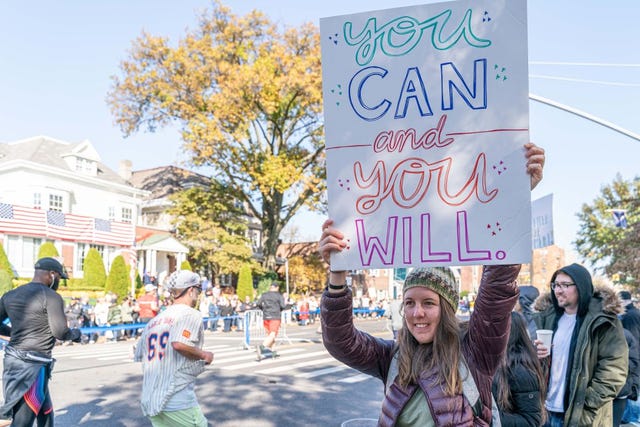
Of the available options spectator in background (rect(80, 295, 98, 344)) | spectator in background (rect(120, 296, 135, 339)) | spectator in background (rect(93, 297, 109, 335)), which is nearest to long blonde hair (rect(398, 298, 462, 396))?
spectator in background (rect(80, 295, 98, 344))

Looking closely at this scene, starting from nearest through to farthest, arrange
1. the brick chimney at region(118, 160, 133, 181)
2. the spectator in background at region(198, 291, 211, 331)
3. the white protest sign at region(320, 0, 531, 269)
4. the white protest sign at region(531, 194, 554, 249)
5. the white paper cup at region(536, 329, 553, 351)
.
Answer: the white protest sign at region(320, 0, 531, 269) < the white paper cup at region(536, 329, 553, 351) < the white protest sign at region(531, 194, 554, 249) < the spectator in background at region(198, 291, 211, 331) < the brick chimney at region(118, 160, 133, 181)

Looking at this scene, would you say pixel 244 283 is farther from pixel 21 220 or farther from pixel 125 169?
pixel 125 169

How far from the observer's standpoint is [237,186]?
34031 millimetres

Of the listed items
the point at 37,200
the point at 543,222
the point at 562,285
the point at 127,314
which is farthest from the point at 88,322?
the point at 37,200

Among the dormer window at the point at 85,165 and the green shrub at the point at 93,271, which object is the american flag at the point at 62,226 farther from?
the dormer window at the point at 85,165

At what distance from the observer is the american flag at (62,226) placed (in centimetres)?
3150

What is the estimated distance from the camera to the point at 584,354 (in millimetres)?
4207

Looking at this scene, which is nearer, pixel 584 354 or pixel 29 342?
pixel 584 354

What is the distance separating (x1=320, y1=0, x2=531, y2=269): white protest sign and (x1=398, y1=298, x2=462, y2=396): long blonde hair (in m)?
0.26

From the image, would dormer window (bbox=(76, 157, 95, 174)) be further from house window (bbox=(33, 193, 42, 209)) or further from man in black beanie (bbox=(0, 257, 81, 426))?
man in black beanie (bbox=(0, 257, 81, 426))

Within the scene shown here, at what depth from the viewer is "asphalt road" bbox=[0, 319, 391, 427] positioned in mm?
7529

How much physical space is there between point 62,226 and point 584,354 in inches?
1367

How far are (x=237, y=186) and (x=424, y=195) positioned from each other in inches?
1263

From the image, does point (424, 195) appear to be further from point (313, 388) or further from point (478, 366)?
point (313, 388)
